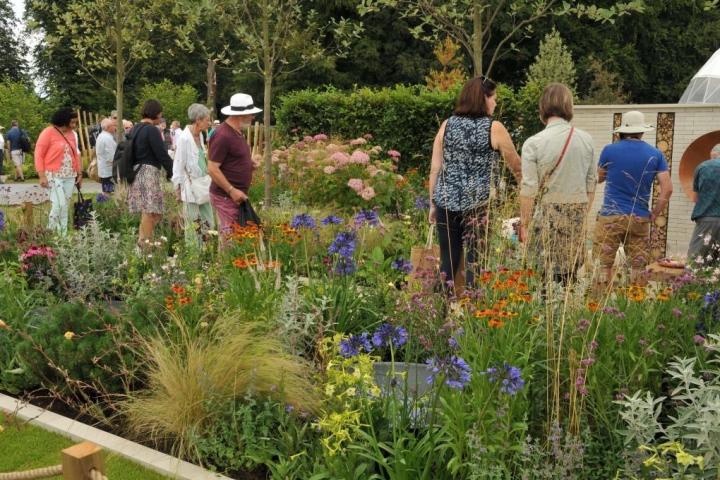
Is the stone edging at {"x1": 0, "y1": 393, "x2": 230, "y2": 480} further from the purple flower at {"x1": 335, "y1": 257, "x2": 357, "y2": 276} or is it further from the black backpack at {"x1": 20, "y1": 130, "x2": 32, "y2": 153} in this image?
the black backpack at {"x1": 20, "y1": 130, "x2": 32, "y2": 153}

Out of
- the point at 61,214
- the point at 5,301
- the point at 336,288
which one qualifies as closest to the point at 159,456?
the point at 336,288

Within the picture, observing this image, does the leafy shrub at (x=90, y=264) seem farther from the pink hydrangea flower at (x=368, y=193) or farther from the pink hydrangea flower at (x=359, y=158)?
Answer: the pink hydrangea flower at (x=359, y=158)

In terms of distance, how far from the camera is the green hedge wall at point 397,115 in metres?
12.4

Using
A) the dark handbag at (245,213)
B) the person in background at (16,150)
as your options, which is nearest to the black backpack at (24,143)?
the person in background at (16,150)

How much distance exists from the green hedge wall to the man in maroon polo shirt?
211 inches

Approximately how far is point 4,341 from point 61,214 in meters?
4.26

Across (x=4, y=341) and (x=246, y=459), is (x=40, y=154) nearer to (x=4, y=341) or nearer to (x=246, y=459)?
(x=4, y=341)

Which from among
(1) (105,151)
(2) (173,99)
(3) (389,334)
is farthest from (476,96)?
(2) (173,99)

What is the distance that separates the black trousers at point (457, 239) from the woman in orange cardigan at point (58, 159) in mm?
5088

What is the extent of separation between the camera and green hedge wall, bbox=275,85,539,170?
12414mm

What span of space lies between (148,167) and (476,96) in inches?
162

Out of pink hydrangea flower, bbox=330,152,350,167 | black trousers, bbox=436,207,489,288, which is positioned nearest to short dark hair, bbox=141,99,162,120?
pink hydrangea flower, bbox=330,152,350,167

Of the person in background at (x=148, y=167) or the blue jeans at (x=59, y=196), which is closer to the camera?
the person in background at (x=148, y=167)

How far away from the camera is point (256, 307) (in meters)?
4.68
